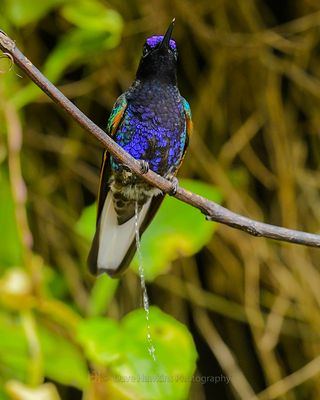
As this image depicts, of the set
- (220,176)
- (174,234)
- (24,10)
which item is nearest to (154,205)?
(174,234)

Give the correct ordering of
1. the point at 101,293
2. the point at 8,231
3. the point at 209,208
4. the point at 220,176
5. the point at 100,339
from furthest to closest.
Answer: the point at 220,176, the point at 8,231, the point at 101,293, the point at 100,339, the point at 209,208

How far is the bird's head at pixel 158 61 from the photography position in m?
1.85

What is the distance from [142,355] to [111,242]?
Answer: 1.20ft

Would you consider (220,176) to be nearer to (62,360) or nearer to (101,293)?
(101,293)

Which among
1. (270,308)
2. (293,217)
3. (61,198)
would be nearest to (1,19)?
(61,198)

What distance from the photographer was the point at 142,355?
1.82 metres

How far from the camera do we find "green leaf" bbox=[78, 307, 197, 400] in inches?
70.6

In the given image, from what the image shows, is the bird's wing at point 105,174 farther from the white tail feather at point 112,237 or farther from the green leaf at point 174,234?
the green leaf at point 174,234

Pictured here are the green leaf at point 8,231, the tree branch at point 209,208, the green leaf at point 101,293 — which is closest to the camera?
the tree branch at point 209,208

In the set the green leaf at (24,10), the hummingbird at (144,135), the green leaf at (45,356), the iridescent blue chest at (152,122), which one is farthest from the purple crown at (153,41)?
the green leaf at (45,356)

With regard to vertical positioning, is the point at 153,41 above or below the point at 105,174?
above

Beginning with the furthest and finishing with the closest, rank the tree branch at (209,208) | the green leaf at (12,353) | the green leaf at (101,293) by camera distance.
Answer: the green leaf at (101,293) < the green leaf at (12,353) < the tree branch at (209,208)

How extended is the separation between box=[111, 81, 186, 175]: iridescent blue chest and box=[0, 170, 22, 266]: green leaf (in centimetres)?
50

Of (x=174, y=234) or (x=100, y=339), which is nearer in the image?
(x=100, y=339)
